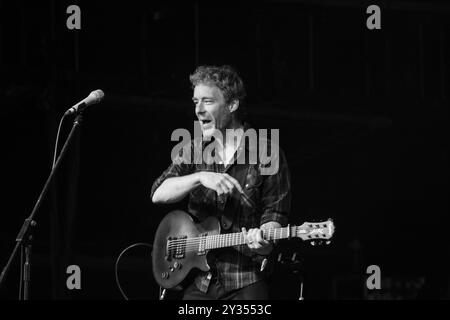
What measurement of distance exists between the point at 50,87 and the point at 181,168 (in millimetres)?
2400

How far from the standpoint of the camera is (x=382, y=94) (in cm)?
736

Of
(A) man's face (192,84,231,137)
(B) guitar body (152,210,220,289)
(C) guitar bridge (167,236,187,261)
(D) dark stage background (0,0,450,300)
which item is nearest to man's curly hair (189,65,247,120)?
(A) man's face (192,84,231,137)

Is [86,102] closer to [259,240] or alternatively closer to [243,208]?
[243,208]

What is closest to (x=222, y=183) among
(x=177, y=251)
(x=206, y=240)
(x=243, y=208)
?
(x=243, y=208)

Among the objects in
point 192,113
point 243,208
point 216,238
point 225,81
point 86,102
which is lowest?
point 216,238

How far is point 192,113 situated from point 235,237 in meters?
3.27

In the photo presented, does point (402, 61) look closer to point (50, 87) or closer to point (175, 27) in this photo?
point (175, 27)

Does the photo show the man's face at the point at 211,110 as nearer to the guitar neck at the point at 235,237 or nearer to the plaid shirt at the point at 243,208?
the plaid shirt at the point at 243,208

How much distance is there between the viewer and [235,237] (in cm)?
403

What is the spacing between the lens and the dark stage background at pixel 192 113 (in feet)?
21.9

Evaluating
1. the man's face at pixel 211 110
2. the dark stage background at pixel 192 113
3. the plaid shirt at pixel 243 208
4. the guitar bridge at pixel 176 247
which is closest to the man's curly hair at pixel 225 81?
the man's face at pixel 211 110

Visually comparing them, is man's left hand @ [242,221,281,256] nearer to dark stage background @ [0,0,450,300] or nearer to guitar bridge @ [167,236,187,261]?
guitar bridge @ [167,236,187,261]

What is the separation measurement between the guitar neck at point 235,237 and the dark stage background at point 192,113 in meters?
2.55
